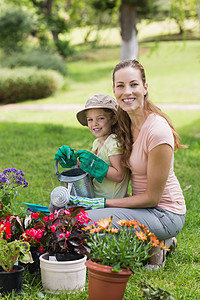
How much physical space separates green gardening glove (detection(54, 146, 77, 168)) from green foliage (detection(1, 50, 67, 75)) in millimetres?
13735

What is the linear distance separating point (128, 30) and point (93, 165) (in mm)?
9041

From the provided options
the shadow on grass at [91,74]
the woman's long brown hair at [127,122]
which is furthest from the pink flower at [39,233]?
the shadow on grass at [91,74]

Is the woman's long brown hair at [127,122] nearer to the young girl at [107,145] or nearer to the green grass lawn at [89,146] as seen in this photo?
the young girl at [107,145]

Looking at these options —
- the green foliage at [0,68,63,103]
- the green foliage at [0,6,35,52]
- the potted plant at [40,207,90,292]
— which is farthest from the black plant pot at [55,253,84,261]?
the green foliage at [0,6,35,52]

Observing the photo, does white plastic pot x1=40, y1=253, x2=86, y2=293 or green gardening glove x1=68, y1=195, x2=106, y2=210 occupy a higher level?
green gardening glove x1=68, y1=195, x2=106, y2=210

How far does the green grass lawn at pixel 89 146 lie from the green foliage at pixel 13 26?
9.66 ft

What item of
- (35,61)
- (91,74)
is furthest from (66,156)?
(91,74)

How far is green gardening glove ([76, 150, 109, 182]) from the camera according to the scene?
9.98ft

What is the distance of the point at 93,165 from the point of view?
306cm

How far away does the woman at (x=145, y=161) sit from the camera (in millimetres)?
2904

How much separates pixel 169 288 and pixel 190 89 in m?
14.2

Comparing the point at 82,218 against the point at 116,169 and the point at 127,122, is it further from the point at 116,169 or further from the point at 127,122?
the point at 127,122

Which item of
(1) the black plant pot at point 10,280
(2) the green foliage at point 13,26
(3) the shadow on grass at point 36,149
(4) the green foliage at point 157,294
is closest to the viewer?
(4) the green foliage at point 157,294

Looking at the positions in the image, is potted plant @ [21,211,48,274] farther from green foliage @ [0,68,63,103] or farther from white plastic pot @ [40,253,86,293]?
green foliage @ [0,68,63,103]
